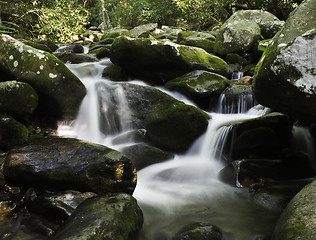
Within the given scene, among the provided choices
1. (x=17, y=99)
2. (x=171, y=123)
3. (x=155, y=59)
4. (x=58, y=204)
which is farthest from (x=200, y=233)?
(x=155, y=59)

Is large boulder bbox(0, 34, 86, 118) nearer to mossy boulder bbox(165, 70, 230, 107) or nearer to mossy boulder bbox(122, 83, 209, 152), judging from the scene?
mossy boulder bbox(122, 83, 209, 152)

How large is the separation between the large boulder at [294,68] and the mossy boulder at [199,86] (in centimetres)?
366

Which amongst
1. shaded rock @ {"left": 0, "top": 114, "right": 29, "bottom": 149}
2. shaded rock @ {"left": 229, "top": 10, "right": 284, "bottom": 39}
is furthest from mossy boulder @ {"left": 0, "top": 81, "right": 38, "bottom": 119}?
shaded rock @ {"left": 229, "top": 10, "right": 284, "bottom": 39}

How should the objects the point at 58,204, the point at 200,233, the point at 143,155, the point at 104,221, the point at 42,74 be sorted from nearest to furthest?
the point at 104,221
the point at 200,233
the point at 58,204
the point at 143,155
the point at 42,74

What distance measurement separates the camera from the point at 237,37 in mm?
10117

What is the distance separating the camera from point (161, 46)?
7.73 m

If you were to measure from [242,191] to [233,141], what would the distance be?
1.41 m

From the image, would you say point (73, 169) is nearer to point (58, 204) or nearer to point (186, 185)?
point (58, 204)

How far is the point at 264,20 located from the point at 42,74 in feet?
31.1

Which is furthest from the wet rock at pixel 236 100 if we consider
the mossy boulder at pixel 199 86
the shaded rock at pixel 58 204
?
the shaded rock at pixel 58 204

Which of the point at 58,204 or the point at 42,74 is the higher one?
the point at 42,74

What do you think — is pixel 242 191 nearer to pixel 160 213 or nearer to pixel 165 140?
pixel 160 213

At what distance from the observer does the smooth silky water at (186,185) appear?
3615 millimetres

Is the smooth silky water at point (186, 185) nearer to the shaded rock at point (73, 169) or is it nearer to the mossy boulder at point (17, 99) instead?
the shaded rock at point (73, 169)
